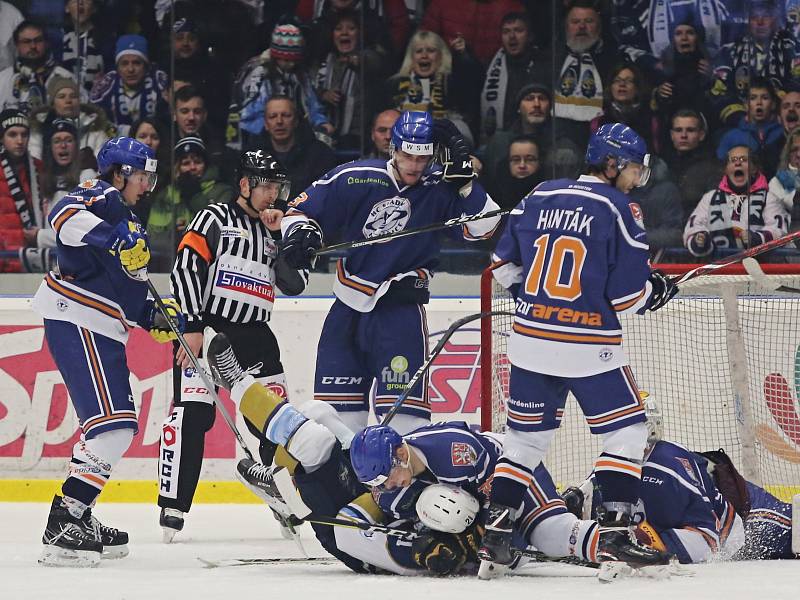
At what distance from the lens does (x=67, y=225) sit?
398cm

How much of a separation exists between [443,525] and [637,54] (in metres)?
4.20

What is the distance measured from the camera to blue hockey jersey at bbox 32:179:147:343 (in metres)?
4.08

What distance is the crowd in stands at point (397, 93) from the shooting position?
6926 mm

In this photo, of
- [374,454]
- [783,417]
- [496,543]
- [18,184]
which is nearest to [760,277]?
[783,417]

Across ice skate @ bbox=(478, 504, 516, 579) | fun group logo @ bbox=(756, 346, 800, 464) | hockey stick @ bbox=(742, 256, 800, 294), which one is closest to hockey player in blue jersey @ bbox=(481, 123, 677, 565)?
ice skate @ bbox=(478, 504, 516, 579)

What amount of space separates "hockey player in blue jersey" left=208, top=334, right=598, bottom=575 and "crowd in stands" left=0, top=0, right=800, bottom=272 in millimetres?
3344

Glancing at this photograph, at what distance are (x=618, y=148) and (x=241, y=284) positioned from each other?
160 centimetres

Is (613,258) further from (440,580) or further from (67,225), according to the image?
(67,225)

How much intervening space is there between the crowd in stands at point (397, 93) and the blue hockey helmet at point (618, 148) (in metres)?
3.14

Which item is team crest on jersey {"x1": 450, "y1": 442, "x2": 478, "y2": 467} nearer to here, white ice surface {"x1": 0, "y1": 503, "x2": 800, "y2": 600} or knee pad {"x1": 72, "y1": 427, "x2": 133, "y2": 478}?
white ice surface {"x1": 0, "y1": 503, "x2": 800, "y2": 600}

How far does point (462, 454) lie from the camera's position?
11.6 ft

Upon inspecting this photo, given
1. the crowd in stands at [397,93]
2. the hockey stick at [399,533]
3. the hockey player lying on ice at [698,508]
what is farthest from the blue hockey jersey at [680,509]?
the crowd in stands at [397,93]

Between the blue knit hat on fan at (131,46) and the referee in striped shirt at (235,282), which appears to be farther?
the blue knit hat on fan at (131,46)

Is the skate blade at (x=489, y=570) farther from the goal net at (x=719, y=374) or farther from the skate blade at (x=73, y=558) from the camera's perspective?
the goal net at (x=719, y=374)
